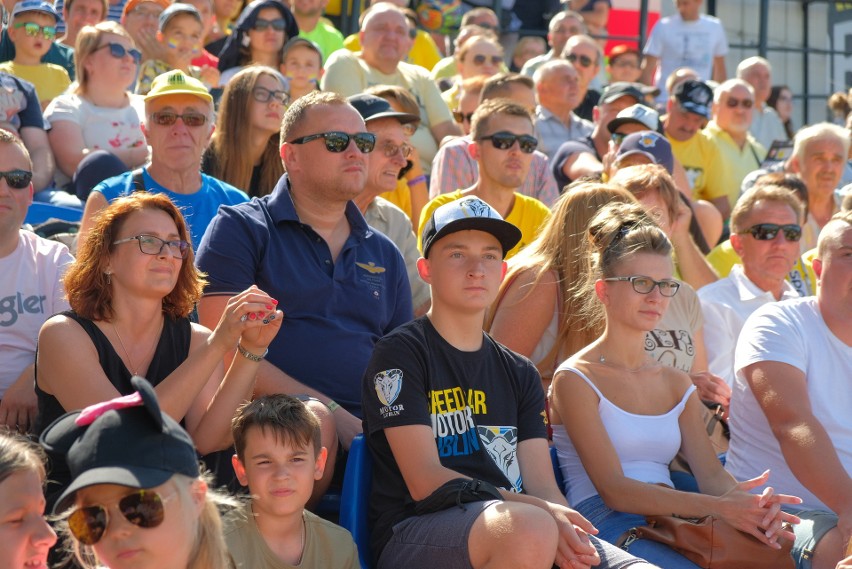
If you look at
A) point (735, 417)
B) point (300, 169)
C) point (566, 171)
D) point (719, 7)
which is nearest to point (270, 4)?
point (566, 171)

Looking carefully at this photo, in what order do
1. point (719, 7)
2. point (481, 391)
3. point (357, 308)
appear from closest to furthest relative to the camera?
1. point (481, 391)
2. point (357, 308)
3. point (719, 7)

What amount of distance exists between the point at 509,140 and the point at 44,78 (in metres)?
3.28

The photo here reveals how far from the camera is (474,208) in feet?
11.5

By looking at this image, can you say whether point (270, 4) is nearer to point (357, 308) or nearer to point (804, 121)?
point (357, 308)

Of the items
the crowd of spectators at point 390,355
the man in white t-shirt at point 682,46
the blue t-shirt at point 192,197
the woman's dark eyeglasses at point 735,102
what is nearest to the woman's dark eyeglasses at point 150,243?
the crowd of spectators at point 390,355

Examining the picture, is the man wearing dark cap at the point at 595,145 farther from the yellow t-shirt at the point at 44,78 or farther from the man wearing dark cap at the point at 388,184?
the yellow t-shirt at the point at 44,78

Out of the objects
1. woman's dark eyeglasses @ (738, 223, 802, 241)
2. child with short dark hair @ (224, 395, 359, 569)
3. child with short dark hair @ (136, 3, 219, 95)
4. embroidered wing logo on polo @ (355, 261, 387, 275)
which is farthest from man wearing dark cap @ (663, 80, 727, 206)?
child with short dark hair @ (224, 395, 359, 569)

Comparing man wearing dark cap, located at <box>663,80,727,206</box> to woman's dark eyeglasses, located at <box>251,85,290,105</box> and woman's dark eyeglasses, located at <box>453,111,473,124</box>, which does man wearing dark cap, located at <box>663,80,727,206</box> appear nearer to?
woman's dark eyeglasses, located at <box>453,111,473,124</box>

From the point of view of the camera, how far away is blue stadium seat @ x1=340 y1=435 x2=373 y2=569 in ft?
11.0

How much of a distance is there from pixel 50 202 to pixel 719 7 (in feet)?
33.9

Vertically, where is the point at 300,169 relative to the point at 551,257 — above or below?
above

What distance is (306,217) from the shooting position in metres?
4.21

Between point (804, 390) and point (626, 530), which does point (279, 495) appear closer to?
point (626, 530)

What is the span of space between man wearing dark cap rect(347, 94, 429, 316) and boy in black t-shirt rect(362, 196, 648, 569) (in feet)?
4.85
